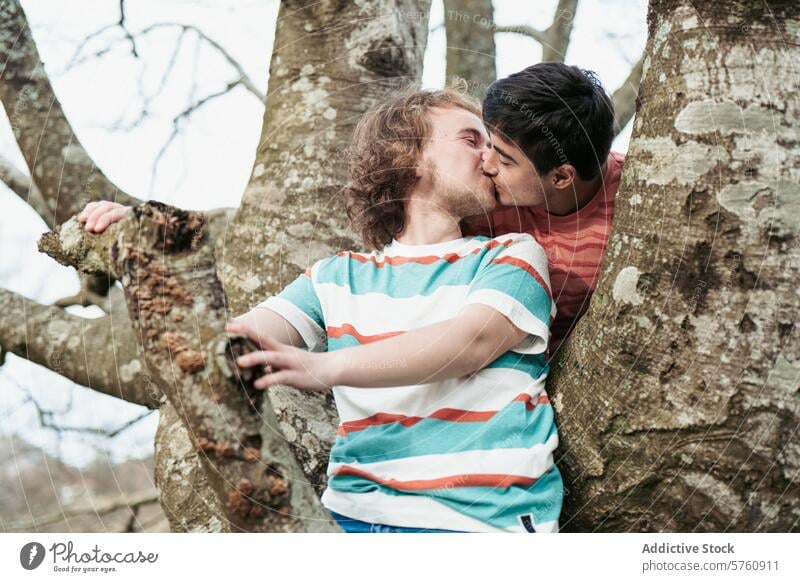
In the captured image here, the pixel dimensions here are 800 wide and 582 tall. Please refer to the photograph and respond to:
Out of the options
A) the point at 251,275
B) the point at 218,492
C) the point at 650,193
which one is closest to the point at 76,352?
the point at 251,275

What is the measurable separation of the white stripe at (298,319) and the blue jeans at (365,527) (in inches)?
9.6

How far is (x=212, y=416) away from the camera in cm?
80

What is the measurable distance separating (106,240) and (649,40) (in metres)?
0.69

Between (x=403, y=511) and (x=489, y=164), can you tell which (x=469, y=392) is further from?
(x=489, y=164)

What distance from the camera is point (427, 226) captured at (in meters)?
1.19

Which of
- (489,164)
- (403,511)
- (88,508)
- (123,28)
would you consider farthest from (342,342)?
(88,508)

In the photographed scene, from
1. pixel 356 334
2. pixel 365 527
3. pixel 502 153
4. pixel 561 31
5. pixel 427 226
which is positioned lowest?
pixel 365 527

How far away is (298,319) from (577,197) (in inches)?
18.2

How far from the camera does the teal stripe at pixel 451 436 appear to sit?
3.20 feet

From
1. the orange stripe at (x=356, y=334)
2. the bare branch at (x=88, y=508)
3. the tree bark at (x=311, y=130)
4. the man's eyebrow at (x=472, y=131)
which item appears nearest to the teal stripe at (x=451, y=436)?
the orange stripe at (x=356, y=334)

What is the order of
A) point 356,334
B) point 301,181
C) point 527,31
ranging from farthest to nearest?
point 527,31 → point 301,181 → point 356,334

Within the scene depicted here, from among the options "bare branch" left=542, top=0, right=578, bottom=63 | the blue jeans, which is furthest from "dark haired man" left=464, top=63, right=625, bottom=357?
"bare branch" left=542, top=0, right=578, bottom=63

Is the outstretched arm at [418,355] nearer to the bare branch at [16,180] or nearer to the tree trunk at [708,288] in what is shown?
the tree trunk at [708,288]

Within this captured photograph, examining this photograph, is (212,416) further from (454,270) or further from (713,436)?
(713,436)
